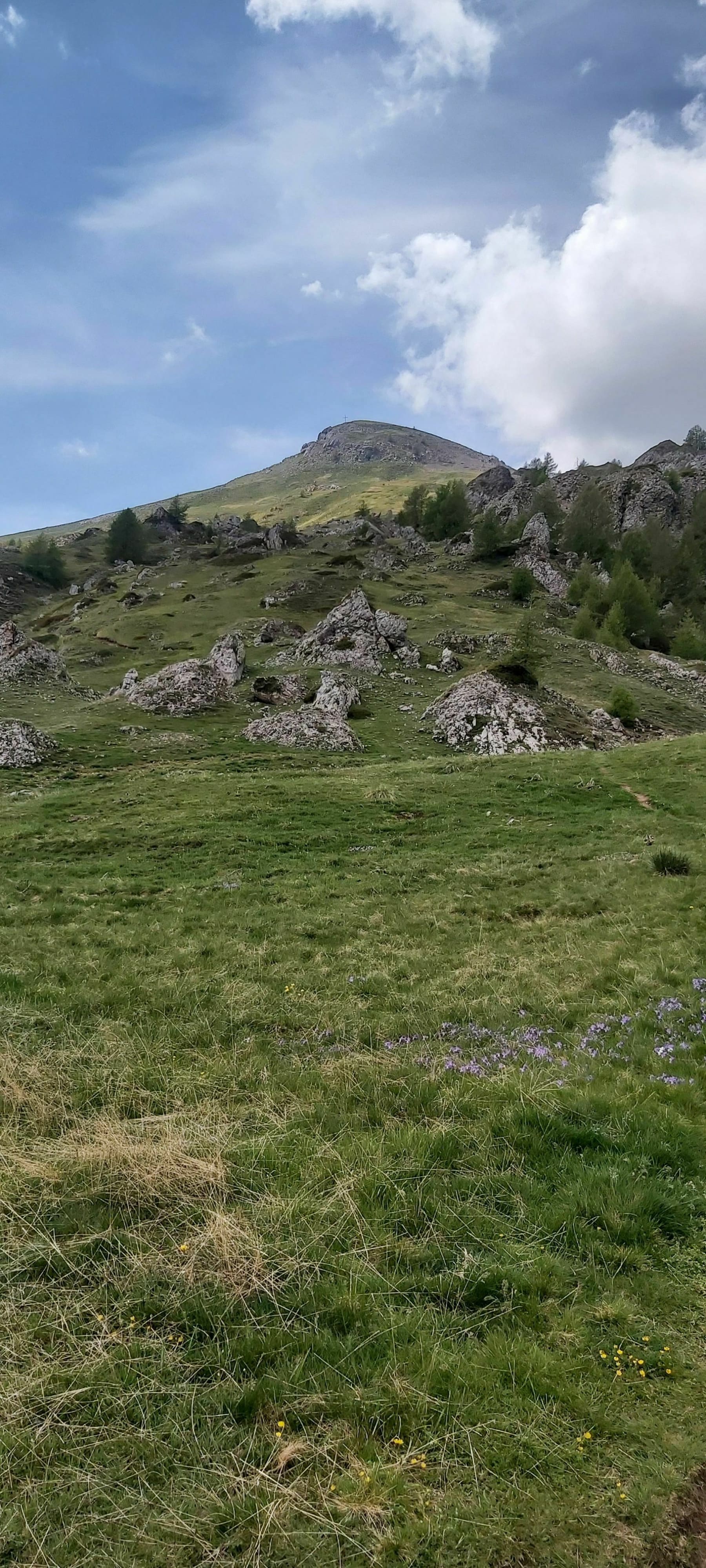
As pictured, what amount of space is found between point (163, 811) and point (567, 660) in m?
55.6

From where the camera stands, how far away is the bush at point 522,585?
9844 cm

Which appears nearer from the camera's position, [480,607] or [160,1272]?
[160,1272]

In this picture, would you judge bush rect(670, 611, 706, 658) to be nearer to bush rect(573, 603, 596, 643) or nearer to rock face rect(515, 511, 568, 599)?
bush rect(573, 603, 596, 643)

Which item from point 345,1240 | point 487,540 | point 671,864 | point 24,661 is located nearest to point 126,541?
point 487,540

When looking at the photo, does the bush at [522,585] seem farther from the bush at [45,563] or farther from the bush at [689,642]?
the bush at [45,563]

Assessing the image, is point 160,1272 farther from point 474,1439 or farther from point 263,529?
point 263,529

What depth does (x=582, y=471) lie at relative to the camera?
18700 cm

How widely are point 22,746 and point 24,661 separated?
95.9 feet

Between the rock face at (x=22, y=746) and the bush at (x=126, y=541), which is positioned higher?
the bush at (x=126, y=541)

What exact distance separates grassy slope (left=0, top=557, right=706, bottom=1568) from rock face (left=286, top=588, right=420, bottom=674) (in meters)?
52.5

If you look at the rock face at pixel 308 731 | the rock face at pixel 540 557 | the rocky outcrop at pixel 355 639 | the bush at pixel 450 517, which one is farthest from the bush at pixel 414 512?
the rock face at pixel 308 731

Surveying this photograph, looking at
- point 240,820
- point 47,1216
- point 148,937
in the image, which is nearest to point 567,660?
point 240,820

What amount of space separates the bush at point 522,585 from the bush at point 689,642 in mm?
22050

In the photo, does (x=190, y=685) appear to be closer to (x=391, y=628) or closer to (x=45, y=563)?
(x=391, y=628)
